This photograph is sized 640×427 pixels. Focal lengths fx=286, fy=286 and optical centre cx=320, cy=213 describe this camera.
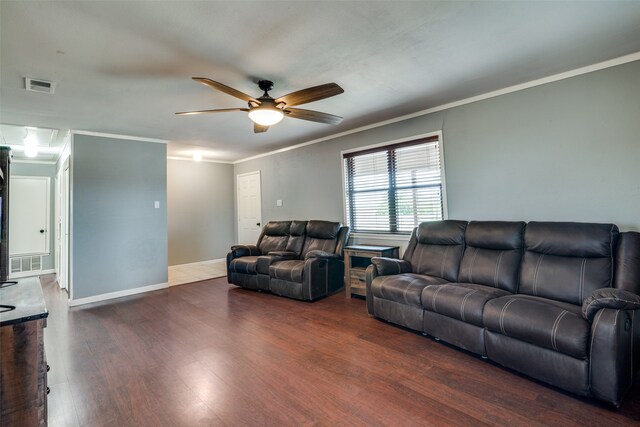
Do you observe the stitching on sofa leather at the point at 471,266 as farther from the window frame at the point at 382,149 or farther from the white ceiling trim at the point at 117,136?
the white ceiling trim at the point at 117,136

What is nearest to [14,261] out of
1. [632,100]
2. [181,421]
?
[181,421]

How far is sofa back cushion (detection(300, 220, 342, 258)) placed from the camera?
4.50 metres

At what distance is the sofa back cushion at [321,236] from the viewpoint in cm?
450

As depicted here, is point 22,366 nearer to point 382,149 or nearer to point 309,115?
point 309,115

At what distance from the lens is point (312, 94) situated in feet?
7.96

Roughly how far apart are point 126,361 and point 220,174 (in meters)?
5.24

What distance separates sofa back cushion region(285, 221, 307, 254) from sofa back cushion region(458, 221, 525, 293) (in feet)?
8.53

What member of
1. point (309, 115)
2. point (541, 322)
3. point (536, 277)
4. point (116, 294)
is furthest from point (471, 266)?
point (116, 294)

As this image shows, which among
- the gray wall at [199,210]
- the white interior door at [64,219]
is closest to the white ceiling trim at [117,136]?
the white interior door at [64,219]

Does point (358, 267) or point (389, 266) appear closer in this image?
point (389, 266)

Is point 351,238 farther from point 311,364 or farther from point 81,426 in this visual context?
point 81,426

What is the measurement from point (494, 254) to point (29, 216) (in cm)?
823

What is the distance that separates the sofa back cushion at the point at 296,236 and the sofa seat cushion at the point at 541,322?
3.11 meters

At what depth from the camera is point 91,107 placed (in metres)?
3.32
